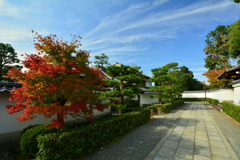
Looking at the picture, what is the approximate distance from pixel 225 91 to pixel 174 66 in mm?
19193

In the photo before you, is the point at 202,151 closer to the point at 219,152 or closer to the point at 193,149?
the point at 193,149

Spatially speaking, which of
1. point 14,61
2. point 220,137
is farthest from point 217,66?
point 14,61

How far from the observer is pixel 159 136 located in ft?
16.9

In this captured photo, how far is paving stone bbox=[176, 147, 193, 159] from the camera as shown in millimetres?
3479

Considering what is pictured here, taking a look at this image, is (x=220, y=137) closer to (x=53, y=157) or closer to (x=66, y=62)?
(x=53, y=157)

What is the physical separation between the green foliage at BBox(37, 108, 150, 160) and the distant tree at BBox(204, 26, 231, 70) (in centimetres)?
A: 2146

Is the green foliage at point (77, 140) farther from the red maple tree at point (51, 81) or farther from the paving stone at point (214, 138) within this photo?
the paving stone at point (214, 138)

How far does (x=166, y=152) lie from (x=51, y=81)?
15.4 feet

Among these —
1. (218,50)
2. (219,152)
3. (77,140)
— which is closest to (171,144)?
(219,152)

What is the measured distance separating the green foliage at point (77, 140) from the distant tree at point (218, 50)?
2146cm

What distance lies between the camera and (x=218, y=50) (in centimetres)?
1769

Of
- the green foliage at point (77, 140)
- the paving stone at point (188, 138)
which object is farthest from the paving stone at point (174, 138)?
the green foliage at point (77, 140)

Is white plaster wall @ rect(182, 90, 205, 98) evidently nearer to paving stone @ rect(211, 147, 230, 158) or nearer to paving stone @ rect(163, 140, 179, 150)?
paving stone @ rect(211, 147, 230, 158)

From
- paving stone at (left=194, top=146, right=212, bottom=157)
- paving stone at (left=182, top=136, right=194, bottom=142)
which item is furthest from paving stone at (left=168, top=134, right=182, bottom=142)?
paving stone at (left=194, top=146, right=212, bottom=157)
